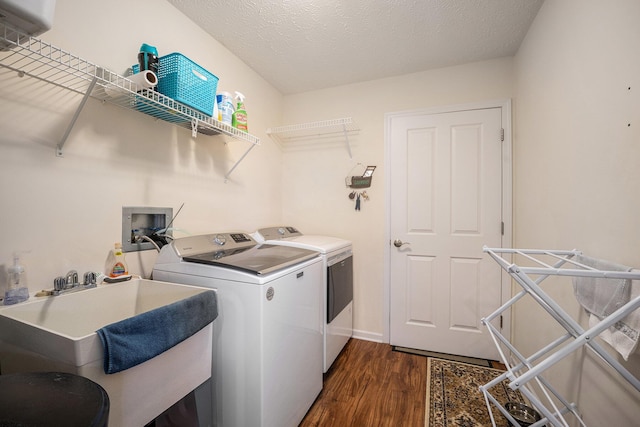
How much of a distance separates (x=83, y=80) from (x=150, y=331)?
46.1 inches

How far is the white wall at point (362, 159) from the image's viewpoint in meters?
2.36

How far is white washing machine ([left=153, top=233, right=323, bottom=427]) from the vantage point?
122cm

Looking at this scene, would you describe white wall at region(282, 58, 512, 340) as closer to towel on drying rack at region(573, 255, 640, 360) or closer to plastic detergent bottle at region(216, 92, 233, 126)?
plastic detergent bottle at region(216, 92, 233, 126)

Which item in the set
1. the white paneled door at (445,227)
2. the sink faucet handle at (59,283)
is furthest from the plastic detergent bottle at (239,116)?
the white paneled door at (445,227)

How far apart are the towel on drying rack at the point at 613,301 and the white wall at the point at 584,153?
0.09 meters

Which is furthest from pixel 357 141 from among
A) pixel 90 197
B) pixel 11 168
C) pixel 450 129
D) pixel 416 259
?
pixel 11 168

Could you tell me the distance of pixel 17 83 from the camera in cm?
106

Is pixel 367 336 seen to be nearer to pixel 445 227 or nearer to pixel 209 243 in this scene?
pixel 445 227

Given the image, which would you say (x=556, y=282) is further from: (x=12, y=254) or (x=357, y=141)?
(x=12, y=254)

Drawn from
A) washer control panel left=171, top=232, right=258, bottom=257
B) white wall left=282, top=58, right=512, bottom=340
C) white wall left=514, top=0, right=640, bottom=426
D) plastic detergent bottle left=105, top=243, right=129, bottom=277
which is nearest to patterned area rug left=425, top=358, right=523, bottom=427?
white wall left=514, top=0, right=640, bottom=426

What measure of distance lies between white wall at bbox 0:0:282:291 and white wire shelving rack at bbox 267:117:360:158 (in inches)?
31.0

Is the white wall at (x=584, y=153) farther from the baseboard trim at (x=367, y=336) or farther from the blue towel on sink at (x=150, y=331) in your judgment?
the blue towel on sink at (x=150, y=331)

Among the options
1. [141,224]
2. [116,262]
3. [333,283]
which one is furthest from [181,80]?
[333,283]

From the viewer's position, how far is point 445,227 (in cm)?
236
